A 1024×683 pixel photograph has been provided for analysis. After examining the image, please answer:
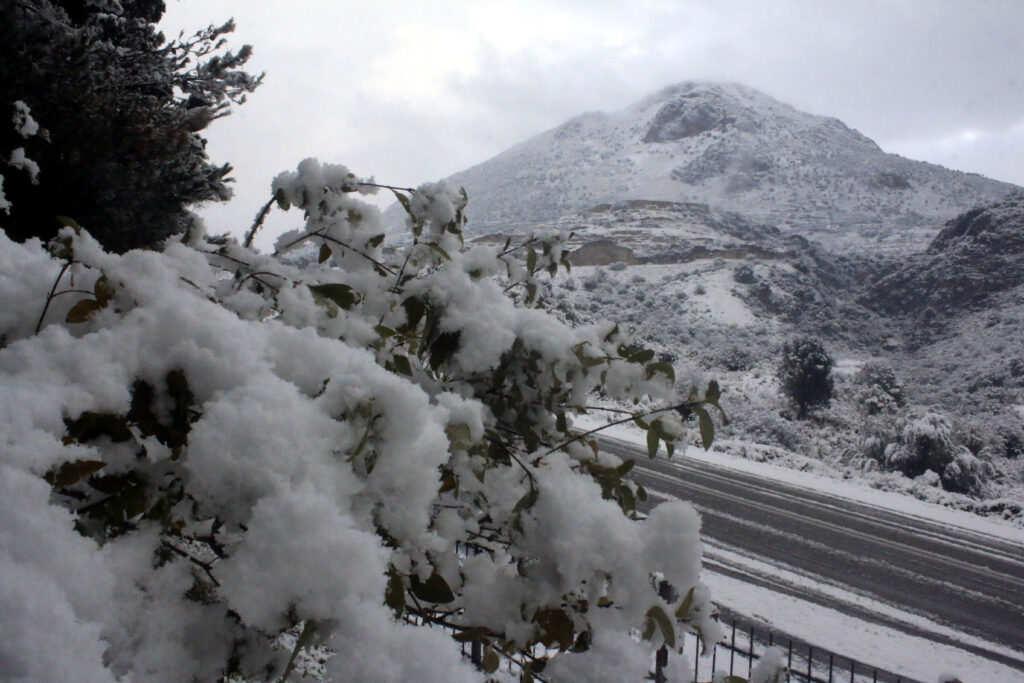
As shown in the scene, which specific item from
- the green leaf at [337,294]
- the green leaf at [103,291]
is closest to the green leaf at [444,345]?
the green leaf at [337,294]

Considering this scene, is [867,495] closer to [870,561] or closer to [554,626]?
[870,561]

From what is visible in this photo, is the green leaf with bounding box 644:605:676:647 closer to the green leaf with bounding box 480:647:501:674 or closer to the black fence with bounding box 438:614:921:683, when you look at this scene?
the green leaf with bounding box 480:647:501:674

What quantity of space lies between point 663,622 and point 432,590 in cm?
37

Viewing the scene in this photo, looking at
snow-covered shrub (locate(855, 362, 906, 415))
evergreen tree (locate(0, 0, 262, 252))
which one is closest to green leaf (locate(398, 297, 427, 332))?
evergreen tree (locate(0, 0, 262, 252))

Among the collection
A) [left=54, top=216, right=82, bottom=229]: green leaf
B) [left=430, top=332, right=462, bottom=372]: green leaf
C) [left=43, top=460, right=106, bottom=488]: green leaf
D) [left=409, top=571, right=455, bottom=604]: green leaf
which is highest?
[left=54, top=216, right=82, bottom=229]: green leaf

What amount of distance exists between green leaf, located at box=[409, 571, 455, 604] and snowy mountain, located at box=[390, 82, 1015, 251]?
55.4m

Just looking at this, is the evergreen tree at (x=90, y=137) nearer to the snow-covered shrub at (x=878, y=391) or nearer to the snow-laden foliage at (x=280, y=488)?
the snow-laden foliage at (x=280, y=488)

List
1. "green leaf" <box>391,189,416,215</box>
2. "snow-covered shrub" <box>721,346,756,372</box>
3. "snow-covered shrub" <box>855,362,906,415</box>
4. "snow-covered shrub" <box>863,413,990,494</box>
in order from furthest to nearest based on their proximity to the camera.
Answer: "snow-covered shrub" <box>721,346,756,372</box>, "snow-covered shrub" <box>855,362,906,415</box>, "snow-covered shrub" <box>863,413,990,494</box>, "green leaf" <box>391,189,416,215</box>

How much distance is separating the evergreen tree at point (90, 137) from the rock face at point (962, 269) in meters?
42.2

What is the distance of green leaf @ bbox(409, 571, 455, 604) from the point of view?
93 centimetres

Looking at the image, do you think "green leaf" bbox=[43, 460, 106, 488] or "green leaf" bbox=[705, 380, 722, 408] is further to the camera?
"green leaf" bbox=[705, 380, 722, 408]

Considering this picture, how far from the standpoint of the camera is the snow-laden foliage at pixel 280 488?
0.59 metres

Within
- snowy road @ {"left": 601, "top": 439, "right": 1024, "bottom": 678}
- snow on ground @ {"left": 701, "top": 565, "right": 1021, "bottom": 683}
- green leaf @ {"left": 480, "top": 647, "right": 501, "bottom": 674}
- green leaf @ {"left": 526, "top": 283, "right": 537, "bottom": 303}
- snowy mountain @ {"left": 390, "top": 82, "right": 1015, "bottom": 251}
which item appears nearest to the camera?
green leaf @ {"left": 480, "top": 647, "right": 501, "bottom": 674}

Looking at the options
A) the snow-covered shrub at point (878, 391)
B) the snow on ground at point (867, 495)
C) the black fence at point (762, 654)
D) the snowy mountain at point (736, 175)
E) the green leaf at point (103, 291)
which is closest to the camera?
the green leaf at point (103, 291)
